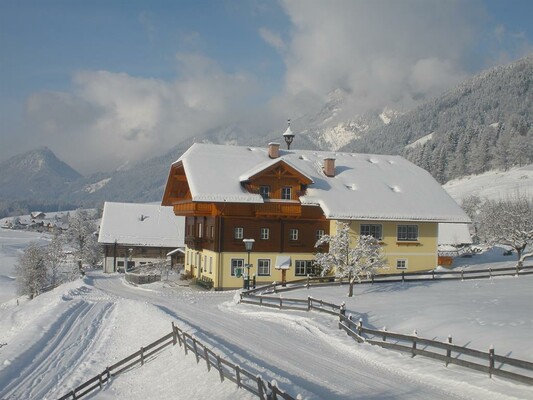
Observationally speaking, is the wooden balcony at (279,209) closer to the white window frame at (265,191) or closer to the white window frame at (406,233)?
the white window frame at (265,191)

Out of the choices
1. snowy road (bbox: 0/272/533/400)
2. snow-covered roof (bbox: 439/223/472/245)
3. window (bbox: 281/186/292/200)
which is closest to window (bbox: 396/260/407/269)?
window (bbox: 281/186/292/200)

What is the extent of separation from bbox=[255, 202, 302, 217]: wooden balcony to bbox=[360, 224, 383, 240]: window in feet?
17.3

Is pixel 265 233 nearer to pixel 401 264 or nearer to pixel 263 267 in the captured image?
pixel 263 267

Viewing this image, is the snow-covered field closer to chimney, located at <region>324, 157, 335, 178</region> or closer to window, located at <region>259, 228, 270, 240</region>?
window, located at <region>259, 228, 270, 240</region>

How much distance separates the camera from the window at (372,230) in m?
45.6

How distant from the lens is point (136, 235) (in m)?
74.1

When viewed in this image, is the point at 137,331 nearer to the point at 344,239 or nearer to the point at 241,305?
the point at 241,305

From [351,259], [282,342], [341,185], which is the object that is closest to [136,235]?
[341,185]

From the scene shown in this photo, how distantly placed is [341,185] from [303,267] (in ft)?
25.5

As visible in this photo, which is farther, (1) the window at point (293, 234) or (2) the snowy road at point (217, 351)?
(1) the window at point (293, 234)

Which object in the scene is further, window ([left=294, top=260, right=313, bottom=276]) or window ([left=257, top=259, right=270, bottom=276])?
window ([left=294, top=260, right=313, bottom=276])

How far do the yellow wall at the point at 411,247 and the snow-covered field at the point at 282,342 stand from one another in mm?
6749

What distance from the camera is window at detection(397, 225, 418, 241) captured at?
46.8 metres

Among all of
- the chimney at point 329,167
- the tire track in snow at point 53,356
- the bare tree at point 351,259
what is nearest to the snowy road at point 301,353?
the tire track in snow at point 53,356
